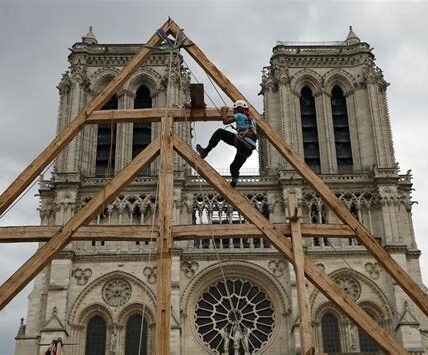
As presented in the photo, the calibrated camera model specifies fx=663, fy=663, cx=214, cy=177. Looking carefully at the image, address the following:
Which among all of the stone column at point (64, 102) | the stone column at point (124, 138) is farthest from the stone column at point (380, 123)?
the stone column at point (64, 102)

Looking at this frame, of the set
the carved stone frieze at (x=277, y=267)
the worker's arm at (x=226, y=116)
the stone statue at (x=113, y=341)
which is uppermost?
→ the carved stone frieze at (x=277, y=267)

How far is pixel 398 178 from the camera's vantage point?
3488cm

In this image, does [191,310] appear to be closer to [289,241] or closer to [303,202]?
[303,202]

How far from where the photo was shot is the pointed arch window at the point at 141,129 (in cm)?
3806

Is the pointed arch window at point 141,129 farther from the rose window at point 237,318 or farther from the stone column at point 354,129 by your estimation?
the stone column at point 354,129

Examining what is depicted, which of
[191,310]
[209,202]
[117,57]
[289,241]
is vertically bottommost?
[289,241]

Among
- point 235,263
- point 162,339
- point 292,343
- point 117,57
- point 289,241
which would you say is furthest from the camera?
point 117,57

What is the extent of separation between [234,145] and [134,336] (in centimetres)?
2172

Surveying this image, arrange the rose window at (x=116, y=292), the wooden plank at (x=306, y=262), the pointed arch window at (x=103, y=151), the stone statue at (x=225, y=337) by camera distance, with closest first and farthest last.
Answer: the wooden plank at (x=306, y=262), the stone statue at (x=225, y=337), the rose window at (x=116, y=292), the pointed arch window at (x=103, y=151)

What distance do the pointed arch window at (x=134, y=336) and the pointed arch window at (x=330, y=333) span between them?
867 centimetres

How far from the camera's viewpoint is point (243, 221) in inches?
1398

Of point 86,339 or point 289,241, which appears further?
point 86,339

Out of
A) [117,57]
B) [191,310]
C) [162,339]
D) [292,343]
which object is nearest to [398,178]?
[292,343]

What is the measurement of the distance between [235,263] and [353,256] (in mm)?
5951
